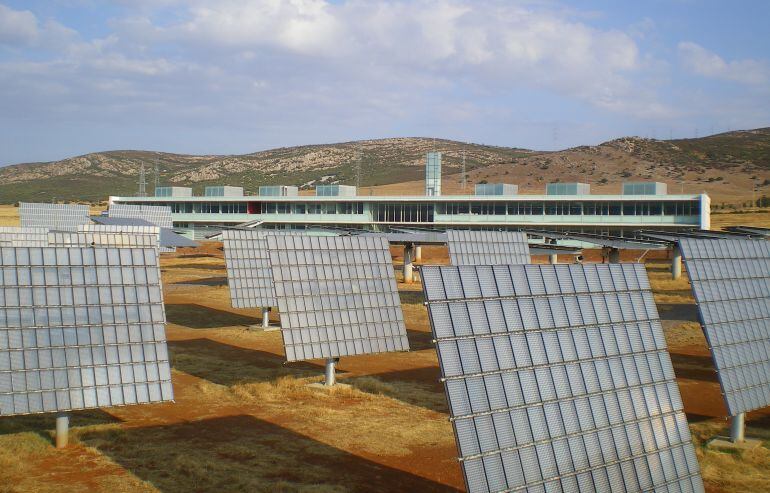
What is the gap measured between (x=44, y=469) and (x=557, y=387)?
12224 mm

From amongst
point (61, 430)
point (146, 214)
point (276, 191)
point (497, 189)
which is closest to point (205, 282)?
point (146, 214)

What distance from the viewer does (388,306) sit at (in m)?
27.5

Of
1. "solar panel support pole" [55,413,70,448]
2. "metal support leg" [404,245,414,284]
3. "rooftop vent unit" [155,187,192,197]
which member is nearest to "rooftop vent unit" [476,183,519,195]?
"metal support leg" [404,245,414,284]

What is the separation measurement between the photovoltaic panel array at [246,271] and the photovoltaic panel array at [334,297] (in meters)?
10.4

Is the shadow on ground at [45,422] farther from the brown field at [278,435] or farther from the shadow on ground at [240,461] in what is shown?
the shadow on ground at [240,461]

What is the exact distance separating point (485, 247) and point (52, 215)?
68.1m

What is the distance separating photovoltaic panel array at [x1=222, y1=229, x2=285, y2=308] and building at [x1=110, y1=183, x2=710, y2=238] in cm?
5254

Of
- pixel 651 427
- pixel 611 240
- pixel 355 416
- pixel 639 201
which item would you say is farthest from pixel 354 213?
pixel 651 427

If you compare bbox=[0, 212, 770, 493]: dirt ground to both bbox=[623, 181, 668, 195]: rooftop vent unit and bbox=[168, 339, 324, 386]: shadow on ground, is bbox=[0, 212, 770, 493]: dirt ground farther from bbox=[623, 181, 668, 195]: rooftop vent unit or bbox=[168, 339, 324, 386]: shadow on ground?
bbox=[623, 181, 668, 195]: rooftop vent unit

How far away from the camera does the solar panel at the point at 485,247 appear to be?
36.7 m

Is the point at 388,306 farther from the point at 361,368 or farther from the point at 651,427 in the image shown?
the point at 651,427

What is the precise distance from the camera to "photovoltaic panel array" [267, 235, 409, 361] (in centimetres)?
2541

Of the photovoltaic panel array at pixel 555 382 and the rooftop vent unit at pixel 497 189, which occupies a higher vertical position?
the rooftop vent unit at pixel 497 189

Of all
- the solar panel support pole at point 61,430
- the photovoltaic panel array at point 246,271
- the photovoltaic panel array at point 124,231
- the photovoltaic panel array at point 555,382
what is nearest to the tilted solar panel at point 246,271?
the photovoltaic panel array at point 246,271
